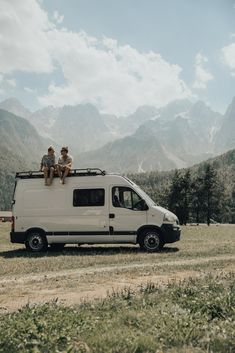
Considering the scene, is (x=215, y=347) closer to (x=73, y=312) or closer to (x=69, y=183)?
(x=73, y=312)

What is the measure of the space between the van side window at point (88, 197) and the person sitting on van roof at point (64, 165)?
0.80m

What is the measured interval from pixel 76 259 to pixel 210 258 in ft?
14.9

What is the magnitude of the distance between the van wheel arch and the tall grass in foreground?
393 inches

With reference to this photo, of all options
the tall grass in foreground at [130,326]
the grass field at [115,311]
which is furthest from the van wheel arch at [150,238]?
the tall grass in foreground at [130,326]

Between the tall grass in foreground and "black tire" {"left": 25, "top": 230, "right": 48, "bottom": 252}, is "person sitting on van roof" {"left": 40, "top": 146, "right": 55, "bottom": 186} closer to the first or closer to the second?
A: "black tire" {"left": 25, "top": 230, "right": 48, "bottom": 252}

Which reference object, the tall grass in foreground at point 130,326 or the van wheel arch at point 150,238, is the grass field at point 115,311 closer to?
the tall grass in foreground at point 130,326

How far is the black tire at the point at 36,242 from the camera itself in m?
18.8

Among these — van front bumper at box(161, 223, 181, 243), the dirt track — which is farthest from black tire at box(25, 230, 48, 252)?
the dirt track

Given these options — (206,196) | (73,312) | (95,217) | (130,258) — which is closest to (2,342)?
(73,312)

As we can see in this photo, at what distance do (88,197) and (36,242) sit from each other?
2827mm

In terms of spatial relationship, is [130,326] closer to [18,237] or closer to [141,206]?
[141,206]

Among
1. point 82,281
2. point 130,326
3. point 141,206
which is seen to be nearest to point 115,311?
point 130,326

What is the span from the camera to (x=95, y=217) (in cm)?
1853

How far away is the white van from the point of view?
18.4 m
